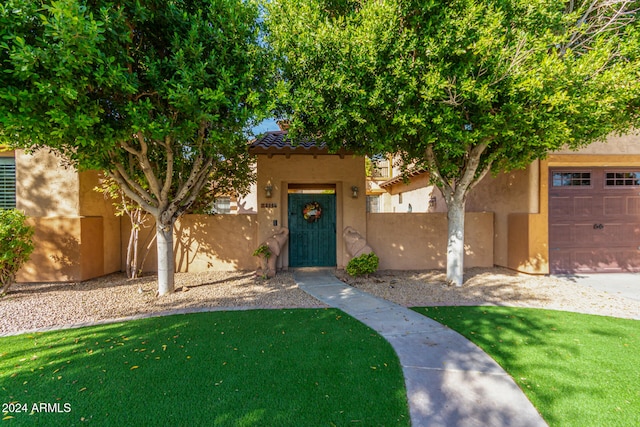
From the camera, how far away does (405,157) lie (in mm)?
7785

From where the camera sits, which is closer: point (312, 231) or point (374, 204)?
point (312, 231)

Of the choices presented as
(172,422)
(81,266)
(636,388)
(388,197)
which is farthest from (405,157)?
(388,197)

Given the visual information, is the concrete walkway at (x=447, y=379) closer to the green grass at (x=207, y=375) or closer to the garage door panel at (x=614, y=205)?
the green grass at (x=207, y=375)

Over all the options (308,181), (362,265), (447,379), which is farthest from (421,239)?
(447,379)

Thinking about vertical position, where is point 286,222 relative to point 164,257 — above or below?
above

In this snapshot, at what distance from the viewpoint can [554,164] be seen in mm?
8305

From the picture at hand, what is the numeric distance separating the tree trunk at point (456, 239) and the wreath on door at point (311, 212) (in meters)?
4.02

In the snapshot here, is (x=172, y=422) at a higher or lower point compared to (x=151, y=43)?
lower

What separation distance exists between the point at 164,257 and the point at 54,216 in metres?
3.74

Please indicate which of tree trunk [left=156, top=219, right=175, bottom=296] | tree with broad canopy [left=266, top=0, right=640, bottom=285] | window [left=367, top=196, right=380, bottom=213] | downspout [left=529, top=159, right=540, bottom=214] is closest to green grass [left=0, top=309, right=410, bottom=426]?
tree trunk [left=156, top=219, right=175, bottom=296]

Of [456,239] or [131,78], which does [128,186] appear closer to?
[131,78]

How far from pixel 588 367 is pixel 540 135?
4.26 metres

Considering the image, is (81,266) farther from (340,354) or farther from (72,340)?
(340,354)

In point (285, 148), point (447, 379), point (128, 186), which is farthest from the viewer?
point (285, 148)
